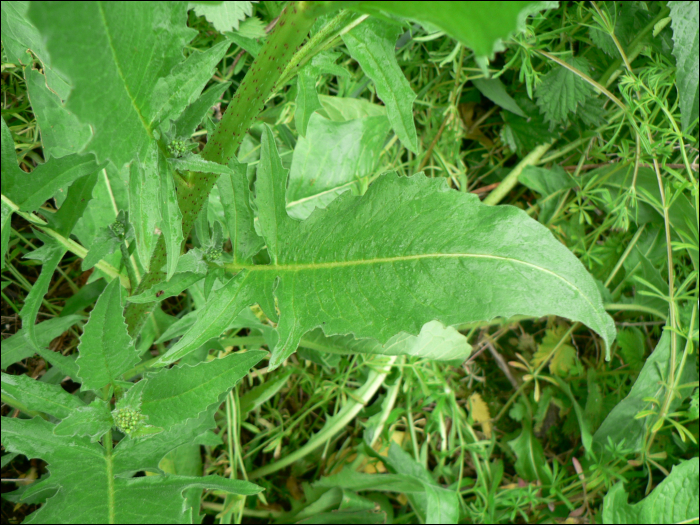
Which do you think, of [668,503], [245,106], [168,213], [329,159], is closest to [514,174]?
[329,159]

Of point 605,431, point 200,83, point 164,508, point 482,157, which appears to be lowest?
point 605,431

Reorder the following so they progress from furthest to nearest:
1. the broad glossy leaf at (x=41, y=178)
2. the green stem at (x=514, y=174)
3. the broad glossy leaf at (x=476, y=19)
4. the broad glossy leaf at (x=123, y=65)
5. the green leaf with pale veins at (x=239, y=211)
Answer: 1. the green stem at (x=514, y=174)
2. the green leaf with pale veins at (x=239, y=211)
3. the broad glossy leaf at (x=41, y=178)
4. the broad glossy leaf at (x=123, y=65)
5. the broad glossy leaf at (x=476, y=19)

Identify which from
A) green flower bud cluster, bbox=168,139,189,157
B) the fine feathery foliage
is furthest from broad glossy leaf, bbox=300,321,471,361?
green flower bud cluster, bbox=168,139,189,157

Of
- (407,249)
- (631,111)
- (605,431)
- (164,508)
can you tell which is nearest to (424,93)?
(631,111)

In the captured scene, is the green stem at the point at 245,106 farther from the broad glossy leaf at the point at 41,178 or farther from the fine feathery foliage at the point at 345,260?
the broad glossy leaf at the point at 41,178

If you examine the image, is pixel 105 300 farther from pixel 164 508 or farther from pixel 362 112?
pixel 362 112

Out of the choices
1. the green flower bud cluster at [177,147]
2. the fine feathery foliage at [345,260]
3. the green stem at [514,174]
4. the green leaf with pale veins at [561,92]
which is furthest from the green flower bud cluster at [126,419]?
the green leaf with pale veins at [561,92]
